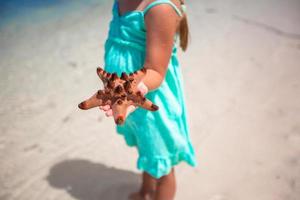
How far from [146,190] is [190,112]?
0.74m

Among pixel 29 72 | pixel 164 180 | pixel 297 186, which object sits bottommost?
pixel 297 186

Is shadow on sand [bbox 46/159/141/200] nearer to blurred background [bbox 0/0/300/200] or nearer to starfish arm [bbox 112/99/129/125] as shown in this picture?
blurred background [bbox 0/0/300/200]

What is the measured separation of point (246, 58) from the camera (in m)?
2.66

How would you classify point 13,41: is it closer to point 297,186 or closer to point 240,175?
point 240,175

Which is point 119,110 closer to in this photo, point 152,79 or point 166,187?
Result: point 152,79

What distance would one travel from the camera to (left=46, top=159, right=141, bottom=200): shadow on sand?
5.34ft

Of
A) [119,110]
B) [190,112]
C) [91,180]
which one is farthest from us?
[190,112]

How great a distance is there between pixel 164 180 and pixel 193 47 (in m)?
1.87

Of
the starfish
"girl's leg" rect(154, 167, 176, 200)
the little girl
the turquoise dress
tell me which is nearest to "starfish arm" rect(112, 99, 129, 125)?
the starfish

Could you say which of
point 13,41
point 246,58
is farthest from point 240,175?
point 13,41

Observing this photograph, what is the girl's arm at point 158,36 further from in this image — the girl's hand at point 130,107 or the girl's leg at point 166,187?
the girl's leg at point 166,187

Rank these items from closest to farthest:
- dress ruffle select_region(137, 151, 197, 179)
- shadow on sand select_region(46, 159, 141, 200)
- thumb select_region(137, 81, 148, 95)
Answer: thumb select_region(137, 81, 148, 95), dress ruffle select_region(137, 151, 197, 179), shadow on sand select_region(46, 159, 141, 200)

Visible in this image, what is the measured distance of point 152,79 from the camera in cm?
84

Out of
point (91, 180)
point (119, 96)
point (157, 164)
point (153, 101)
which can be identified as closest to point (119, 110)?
point (119, 96)
